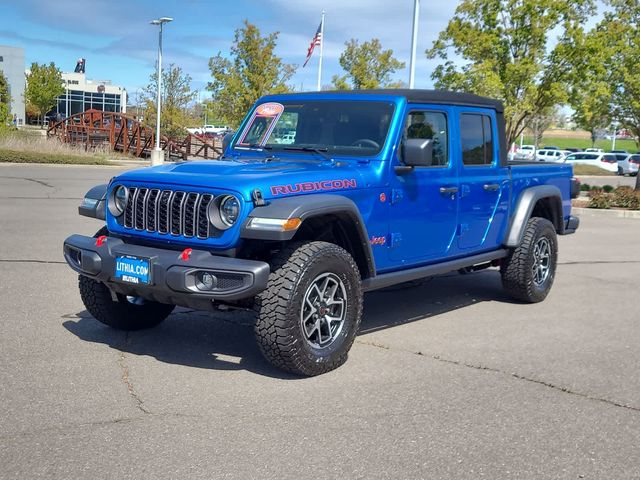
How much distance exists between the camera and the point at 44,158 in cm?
2903

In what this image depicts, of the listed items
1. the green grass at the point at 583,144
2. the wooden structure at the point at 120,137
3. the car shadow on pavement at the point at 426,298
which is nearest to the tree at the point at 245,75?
the wooden structure at the point at 120,137

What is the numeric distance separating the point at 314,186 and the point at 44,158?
2652cm

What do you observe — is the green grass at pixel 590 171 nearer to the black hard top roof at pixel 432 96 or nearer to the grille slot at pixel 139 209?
the black hard top roof at pixel 432 96

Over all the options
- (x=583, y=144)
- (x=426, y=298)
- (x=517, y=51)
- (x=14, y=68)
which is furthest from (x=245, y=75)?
(x=583, y=144)

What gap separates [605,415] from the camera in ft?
14.7

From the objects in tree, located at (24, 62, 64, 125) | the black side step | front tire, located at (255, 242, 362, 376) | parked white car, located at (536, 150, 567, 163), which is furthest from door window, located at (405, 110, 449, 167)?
tree, located at (24, 62, 64, 125)

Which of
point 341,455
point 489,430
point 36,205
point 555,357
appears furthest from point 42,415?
point 36,205

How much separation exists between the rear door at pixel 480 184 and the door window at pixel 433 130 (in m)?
0.24

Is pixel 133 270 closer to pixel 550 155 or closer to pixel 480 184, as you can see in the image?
pixel 480 184

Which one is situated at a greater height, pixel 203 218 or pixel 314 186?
pixel 314 186

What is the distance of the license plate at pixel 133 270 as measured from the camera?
4.77 m

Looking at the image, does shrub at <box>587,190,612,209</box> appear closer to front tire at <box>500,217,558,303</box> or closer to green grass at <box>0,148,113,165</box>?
front tire at <box>500,217,558,303</box>

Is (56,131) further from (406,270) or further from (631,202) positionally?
(406,270)

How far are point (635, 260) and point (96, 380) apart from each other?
877cm
